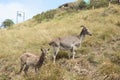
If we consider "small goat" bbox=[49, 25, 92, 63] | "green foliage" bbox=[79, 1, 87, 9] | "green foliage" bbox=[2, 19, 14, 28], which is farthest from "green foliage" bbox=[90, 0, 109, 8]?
"green foliage" bbox=[2, 19, 14, 28]

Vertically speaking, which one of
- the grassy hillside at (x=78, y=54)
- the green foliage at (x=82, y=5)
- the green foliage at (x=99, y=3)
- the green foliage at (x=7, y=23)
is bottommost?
the green foliage at (x=7, y=23)

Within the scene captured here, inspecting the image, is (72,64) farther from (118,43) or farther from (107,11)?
(107,11)

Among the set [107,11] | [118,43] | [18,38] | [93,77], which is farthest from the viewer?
[107,11]

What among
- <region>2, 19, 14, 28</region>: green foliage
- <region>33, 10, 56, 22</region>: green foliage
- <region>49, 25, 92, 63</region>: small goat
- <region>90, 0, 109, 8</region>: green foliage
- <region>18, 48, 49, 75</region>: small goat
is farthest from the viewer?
<region>2, 19, 14, 28</region>: green foliage

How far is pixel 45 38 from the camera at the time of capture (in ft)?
79.2

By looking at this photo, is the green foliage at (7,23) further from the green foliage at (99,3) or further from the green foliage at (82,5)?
the green foliage at (99,3)

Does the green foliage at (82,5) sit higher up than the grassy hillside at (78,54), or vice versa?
the green foliage at (82,5)

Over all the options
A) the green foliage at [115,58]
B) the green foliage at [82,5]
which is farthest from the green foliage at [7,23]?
the green foliage at [115,58]

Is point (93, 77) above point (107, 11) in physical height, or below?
below

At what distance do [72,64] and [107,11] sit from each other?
12481mm

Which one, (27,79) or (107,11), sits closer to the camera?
(27,79)

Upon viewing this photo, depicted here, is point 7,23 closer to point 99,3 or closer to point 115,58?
point 99,3

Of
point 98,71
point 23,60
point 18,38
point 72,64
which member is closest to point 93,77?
point 98,71

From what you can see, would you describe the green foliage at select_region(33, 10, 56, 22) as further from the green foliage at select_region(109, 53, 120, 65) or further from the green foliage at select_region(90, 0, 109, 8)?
the green foliage at select_region(109, 53, 120, 65)
